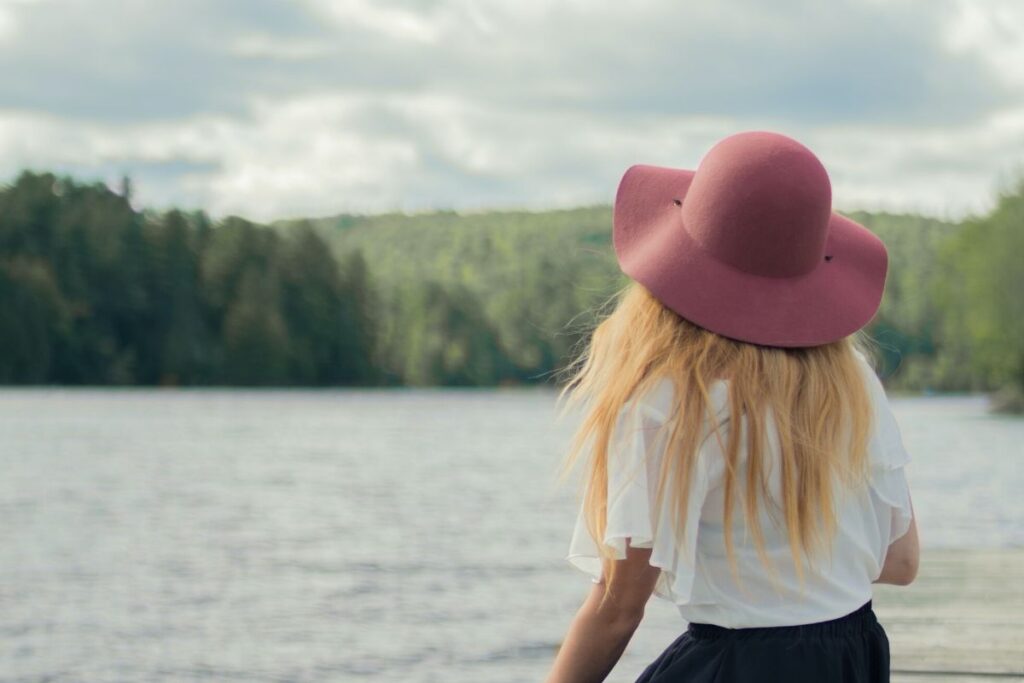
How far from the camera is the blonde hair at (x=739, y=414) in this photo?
199 centimetres

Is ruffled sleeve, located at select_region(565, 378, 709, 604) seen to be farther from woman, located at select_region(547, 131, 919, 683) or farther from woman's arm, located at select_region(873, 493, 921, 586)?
woman's arm, located at select_region(873, 493, 921, 586)

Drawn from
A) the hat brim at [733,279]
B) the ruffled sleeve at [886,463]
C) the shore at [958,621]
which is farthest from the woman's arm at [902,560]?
the shore at [958,621]

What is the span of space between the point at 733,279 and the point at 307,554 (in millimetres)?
15560

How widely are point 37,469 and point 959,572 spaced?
83.8ft

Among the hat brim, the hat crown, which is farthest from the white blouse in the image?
the hat crown

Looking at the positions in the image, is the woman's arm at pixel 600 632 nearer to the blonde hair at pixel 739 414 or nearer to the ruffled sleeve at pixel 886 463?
the blonde hair at pixel 739 414

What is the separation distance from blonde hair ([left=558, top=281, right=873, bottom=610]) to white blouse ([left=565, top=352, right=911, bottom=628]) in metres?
0.02

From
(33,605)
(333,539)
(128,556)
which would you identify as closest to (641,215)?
(33,605)

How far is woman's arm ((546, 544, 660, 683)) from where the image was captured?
2.07 metres

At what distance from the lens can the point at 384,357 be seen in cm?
11731

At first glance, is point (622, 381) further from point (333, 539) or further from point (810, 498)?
point (333, 539)

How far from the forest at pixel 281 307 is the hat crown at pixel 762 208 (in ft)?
209

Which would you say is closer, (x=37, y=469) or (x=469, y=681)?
(x=469, y=681)

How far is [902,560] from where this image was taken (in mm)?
2279
